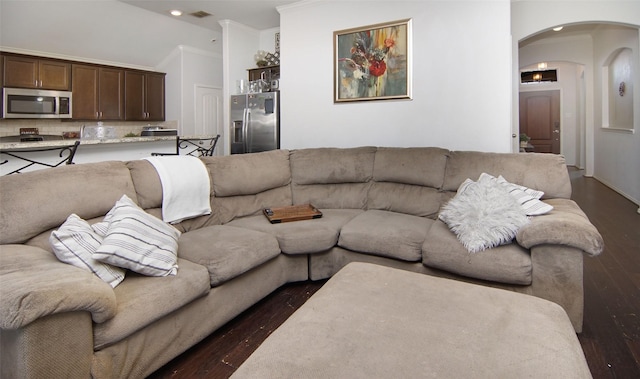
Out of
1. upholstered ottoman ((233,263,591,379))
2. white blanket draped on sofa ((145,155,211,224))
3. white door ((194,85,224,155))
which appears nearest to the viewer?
upholstered ottoman ((233,263,591,379))

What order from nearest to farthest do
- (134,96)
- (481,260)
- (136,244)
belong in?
(136,244), (481,260), (134,96)

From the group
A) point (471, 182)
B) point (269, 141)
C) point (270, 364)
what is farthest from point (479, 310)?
point (269, 141)

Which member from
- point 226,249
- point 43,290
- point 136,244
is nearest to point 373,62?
point 226,249

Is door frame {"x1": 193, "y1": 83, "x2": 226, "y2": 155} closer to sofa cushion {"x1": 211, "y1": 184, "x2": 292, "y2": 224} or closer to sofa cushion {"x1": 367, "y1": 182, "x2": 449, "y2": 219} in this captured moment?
sofa cushion {"x1": 211, "y1": 184, "x2": 292, "y2": 224}

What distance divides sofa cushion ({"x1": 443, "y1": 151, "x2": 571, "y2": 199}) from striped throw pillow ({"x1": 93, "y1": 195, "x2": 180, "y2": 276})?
82.1 inches

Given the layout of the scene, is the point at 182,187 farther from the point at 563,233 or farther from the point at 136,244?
the point at 563,233

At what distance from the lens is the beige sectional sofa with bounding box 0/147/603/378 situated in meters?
1.28

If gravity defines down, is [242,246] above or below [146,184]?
below

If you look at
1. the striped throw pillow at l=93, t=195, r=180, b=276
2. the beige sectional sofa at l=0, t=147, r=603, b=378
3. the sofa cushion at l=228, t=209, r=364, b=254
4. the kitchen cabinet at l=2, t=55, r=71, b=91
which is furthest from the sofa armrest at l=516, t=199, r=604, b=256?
the kitchen cabinet at l=2, t=55, r=71, b=91

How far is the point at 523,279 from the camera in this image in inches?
77.2

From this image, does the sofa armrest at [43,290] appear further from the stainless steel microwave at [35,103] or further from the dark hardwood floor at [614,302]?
the stainless steel microwave at [35,103]

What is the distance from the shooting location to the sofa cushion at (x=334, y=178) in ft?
10.7

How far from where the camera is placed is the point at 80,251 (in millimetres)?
1552

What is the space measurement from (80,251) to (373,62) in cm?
345
